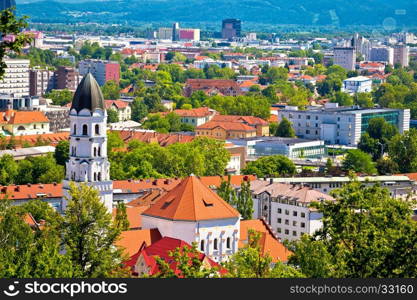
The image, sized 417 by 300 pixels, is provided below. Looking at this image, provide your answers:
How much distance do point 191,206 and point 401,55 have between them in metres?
156

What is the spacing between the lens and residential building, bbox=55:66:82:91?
124 meters

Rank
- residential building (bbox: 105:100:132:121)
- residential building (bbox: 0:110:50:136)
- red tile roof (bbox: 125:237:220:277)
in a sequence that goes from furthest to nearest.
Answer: residential building (bbox: 105:100:132:121) < residential building (bbox: 0:110:50:136) < red tile roof (bbox: 125:237:220:277)

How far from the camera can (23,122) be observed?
8300cm

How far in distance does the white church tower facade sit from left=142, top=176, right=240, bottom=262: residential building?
3.81 metres

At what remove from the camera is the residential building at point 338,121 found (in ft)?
281

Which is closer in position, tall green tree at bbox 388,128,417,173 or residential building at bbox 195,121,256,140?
tall green tree at bbox 388,128,417,173

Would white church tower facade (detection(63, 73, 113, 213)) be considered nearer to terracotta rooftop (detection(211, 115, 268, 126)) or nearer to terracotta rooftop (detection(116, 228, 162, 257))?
terracotta rooftop (detection(116, 228, 162, 257))

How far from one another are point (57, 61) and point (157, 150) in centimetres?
9652

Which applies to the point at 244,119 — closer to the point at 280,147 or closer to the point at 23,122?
the point at 280,147

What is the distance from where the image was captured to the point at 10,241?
92.7ft

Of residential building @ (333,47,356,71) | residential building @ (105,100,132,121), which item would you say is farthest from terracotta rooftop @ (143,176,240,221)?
residential building @ (333,47,356,71)

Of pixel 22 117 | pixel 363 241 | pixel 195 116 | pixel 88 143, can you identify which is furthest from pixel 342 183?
pixel 195 116

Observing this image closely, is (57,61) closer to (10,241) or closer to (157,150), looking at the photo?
(157,150)

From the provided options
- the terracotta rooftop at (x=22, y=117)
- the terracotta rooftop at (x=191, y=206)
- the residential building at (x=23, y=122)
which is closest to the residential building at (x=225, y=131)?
the residential building at (x=23, y=122)
